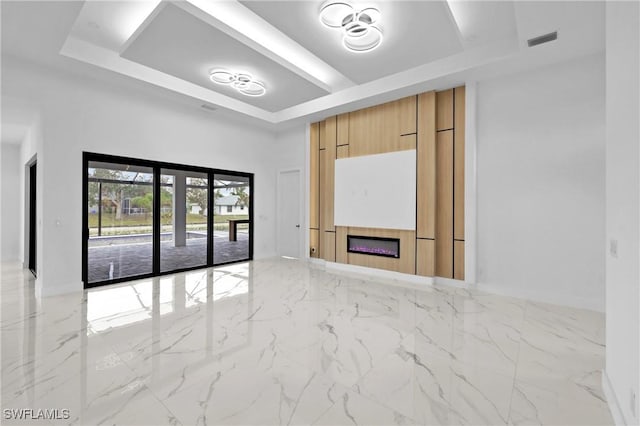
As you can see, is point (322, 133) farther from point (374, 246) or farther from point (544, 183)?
point (544, 183)

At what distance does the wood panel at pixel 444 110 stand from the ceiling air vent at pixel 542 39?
1.43 m

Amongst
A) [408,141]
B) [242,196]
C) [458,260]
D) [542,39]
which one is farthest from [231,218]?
[542,39]

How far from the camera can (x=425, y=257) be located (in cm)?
545

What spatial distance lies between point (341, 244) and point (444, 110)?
3.30 m

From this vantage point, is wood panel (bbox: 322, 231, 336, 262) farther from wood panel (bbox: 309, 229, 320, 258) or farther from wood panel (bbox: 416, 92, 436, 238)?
wood panel (bbox: 416, 92, 436, 238)

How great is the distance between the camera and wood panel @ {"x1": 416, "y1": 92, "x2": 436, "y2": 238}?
5332 mm

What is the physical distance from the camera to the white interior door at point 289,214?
7832mm

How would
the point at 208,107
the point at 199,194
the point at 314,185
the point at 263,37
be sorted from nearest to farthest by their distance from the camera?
the point at 263,37 → the point at 208,107 → the point at 199,194 → the point at 314,185

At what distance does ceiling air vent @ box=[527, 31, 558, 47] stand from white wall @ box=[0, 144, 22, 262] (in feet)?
36.2

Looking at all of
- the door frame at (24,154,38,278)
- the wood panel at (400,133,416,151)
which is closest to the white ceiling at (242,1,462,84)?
the wood panel at (400,133,416,151)

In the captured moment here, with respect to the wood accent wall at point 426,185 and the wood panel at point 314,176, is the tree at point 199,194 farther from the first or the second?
the wood accent wall at point 426,185

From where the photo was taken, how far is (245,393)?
216 centimetres

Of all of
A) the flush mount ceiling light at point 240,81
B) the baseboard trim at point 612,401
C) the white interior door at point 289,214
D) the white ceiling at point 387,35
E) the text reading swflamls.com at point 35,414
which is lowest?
the text reading swflamls.com at point 35,414

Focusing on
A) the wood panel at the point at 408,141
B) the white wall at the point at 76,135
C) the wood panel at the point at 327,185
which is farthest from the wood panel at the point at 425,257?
the white wall at the point at 76,135
